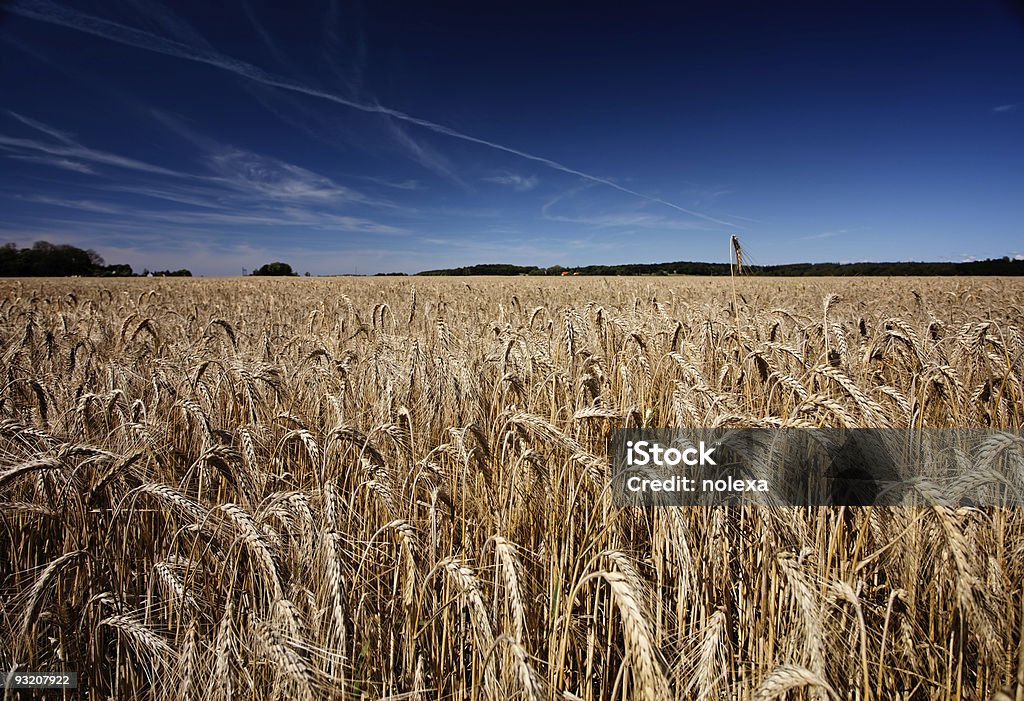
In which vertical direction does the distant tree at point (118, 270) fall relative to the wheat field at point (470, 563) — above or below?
above

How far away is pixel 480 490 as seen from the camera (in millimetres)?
2223

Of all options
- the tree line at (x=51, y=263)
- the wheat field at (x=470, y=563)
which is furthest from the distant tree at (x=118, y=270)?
the wheat field at (x=470, y=563)

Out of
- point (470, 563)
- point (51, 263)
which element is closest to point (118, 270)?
point (51, 263)

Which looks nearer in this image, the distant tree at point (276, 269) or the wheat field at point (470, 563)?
the wheat field at point (470, 563)

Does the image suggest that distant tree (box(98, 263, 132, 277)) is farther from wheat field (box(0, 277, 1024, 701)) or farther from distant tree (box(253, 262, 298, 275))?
wheat field (box(0, 277, 1024, 701))

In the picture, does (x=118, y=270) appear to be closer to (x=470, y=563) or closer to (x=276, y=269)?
(x=276, y=269)

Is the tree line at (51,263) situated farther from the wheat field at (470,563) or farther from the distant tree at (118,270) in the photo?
the wheat field at (470,563)

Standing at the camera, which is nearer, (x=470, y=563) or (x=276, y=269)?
(x=470, y=563)

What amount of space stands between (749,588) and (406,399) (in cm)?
228

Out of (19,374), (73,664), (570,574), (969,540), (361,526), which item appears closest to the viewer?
(969,540)

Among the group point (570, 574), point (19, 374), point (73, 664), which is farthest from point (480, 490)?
point (19, 374)

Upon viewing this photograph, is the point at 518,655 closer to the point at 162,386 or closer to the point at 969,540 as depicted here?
the point at 969,540

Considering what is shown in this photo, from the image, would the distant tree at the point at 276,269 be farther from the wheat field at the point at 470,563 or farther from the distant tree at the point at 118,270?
the wheat field at the point at 470,563

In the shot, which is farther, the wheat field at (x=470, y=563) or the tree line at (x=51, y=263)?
the tree line at (x=51, y=263)
